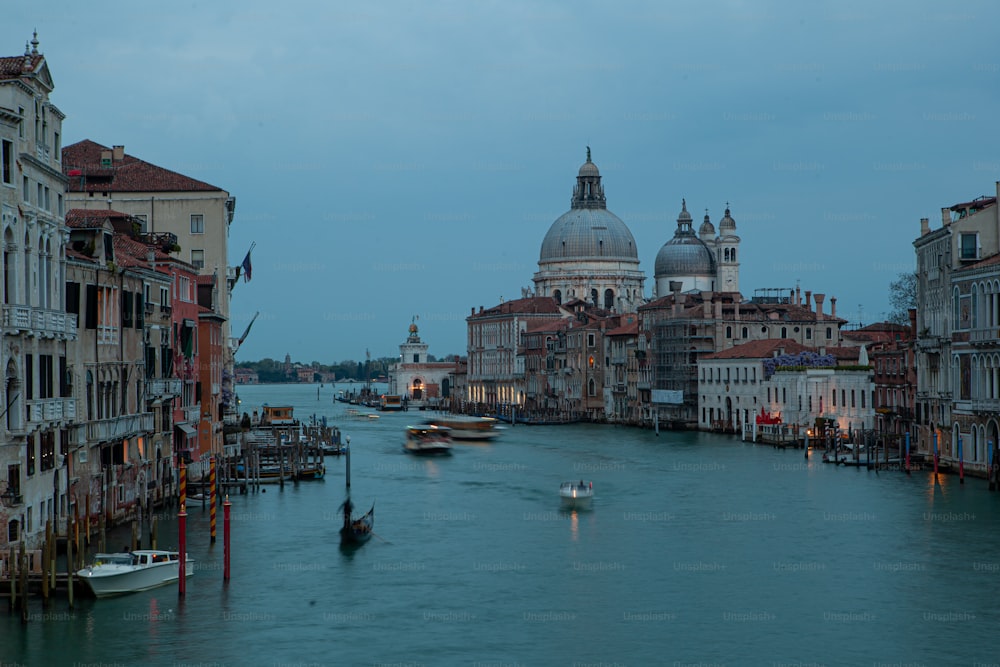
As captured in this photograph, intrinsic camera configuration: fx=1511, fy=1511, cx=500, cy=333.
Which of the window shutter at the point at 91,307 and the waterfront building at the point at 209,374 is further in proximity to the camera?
the waterfront building at the point at 209,374

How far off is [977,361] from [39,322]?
21.5 meters

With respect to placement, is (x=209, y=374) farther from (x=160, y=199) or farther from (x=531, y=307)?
(x=531, y=307)

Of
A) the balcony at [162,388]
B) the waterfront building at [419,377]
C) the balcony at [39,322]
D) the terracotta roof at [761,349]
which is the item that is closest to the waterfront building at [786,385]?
the terracotta roof at [761,349]

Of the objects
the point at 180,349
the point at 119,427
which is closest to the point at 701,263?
the point at 180,349

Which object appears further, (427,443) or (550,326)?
(550,326)

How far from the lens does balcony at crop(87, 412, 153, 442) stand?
76.9 feet

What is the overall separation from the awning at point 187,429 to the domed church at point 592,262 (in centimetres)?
7311

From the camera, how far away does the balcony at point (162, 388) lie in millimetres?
27703

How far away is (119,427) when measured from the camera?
24891 millimetres

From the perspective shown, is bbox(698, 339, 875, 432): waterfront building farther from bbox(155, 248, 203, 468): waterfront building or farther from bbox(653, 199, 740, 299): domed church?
bbox(653, 199, 740, 299): domed church

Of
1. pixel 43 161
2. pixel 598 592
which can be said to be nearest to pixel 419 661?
pixel 598 592

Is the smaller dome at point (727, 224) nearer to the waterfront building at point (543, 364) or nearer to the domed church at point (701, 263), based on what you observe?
the domed church at point (701, 263)

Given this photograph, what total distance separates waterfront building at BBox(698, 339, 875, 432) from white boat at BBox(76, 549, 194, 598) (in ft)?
106

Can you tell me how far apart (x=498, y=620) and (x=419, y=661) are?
241cm
